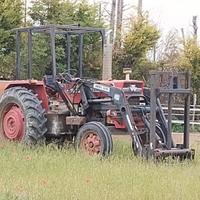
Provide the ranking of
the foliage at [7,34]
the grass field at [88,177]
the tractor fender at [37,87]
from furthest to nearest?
the foliage at [7,34]
the tractor fender at [37,87]
the grass field at [88,177]

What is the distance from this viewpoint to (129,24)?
27078 mm

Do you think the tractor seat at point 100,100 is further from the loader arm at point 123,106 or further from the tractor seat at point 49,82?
the tractor seat at point 49,82

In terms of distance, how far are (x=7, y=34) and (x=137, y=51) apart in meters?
6.67

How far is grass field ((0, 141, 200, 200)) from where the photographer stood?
7441mm

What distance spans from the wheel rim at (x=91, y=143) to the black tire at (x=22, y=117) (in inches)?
42.3

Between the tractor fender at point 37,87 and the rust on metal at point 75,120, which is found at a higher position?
the tractor fender at point 37,87

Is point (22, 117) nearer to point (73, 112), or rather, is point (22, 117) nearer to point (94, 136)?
point (73, 112)

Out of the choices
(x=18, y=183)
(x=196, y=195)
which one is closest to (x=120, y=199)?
(x=196, y=195)

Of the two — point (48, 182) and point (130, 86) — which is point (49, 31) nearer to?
point (130, 86)

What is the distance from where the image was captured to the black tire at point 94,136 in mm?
11156

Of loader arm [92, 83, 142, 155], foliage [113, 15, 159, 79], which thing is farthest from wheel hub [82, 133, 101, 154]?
foliage [113, 15, 159, 79]

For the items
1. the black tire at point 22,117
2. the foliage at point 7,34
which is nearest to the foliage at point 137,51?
the foliage at point 7,34

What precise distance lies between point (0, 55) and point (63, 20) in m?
3.53

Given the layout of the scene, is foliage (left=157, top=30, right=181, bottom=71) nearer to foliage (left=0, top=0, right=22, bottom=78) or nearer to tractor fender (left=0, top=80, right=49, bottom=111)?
foliage (left=0, top=0, right=22, bottom=78)
